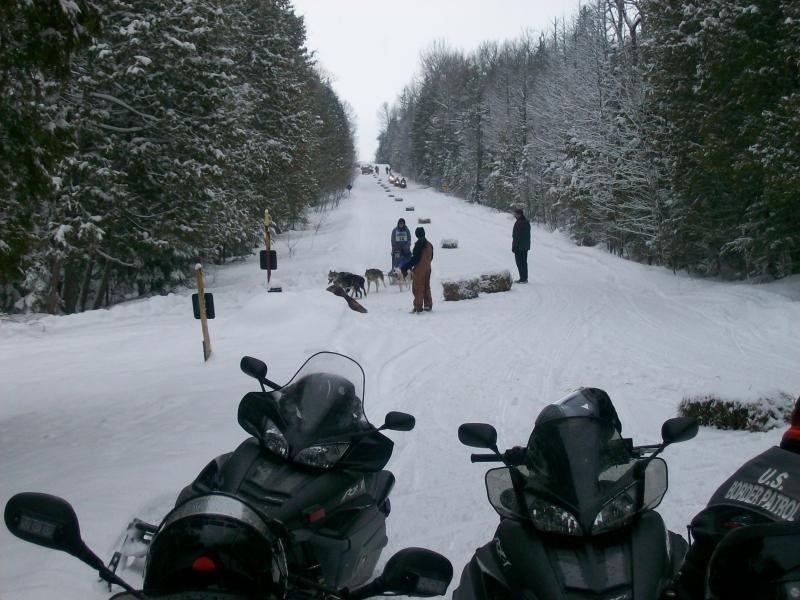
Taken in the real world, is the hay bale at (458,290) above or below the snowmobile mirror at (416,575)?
below

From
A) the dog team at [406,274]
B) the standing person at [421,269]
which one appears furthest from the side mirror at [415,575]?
the standing person at [421,269]

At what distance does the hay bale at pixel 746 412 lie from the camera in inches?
258

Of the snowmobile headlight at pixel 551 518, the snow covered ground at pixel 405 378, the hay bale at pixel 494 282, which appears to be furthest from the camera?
the hay bale at pixel 494 282

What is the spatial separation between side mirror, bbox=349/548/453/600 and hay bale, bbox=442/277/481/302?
14.5 metres

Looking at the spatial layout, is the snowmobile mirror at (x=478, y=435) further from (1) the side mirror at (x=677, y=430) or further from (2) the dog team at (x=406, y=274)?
(2) the dog team at (x=406, y=274)

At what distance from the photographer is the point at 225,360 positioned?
32.6 feet

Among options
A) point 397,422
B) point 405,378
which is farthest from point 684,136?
point 397,422

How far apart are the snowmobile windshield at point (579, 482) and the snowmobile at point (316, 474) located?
35.2 inches

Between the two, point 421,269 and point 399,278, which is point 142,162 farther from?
point 421,269

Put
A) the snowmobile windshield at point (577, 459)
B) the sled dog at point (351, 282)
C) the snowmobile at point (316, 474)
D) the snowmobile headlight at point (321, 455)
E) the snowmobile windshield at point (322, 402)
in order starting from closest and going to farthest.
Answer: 1. the snowmobile windshield at point (577, 459)
2. the snowmobile at point (316, 474)
3. the snowmobile headlight at point (321, 455)
4. the snowmobile windshield at point (322, 402)
5. the sled dog at point (351, 282)

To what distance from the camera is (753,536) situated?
6.17 ft

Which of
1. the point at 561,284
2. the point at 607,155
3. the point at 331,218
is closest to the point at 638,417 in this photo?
the point at 561,284

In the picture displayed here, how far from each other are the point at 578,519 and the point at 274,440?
5.54 ft

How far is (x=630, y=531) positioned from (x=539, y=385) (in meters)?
6.15
